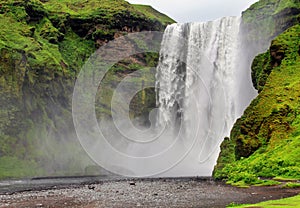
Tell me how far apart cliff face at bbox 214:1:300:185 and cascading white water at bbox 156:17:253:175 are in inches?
634

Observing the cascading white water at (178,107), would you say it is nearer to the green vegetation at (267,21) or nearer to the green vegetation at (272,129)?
the green vegetation at (267,21)

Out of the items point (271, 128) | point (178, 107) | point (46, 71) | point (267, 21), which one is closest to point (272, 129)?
point (271, 128)

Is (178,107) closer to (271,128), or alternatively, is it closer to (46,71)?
(46,71)

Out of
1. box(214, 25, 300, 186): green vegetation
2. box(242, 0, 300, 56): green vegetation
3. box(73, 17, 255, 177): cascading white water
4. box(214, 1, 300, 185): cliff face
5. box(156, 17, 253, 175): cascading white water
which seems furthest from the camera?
box(73, 17, 255, 177): cascading white water

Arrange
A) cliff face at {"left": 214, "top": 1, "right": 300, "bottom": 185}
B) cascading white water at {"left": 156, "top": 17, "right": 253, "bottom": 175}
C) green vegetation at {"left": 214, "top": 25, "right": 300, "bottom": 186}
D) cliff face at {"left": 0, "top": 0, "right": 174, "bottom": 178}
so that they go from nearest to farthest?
green vegetation at {"left": 214, "top": 25, "right": 300, "bottom": 186} < cliff face at {"left": 214, "top": 1, "right": 300, "bottom": 185} < cascading white water at {"left": 156, "top": 17, "right": 253, "bottom": 175} < cliff face at {"left": 0, "top": 0, "right": 174, "bottom": 178}

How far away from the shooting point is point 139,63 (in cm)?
10681

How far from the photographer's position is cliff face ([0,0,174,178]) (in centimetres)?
8162

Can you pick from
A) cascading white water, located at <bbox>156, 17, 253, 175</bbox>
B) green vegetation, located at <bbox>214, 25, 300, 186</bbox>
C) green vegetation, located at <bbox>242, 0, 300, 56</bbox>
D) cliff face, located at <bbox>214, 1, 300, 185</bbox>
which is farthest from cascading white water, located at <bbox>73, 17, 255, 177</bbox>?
green vegetation, located at <bbox>214, 25, 300, 186</bbox>

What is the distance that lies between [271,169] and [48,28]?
7984 cm

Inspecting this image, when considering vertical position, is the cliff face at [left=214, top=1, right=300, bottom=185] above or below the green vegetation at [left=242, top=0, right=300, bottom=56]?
below

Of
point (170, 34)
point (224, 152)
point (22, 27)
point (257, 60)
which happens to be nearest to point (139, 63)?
point (170, 34)

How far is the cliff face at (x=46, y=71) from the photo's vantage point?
8162cm

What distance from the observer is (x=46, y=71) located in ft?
293

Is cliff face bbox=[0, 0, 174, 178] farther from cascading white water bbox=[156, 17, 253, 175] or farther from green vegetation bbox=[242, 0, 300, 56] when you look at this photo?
green vegetation bbox=[242, 0, 300, 56]
